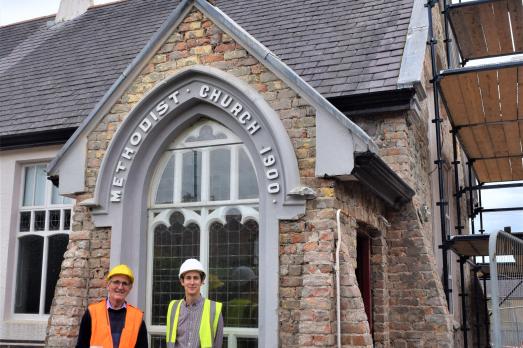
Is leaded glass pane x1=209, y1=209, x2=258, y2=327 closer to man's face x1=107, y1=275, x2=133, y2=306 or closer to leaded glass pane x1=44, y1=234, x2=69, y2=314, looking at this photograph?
man's face x1=107, y1=275, x2=133, y2=306

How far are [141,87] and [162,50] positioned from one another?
20.9 inches

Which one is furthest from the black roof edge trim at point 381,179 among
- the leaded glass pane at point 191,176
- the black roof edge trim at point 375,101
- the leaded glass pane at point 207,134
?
the leaded glass pane at point 191,176

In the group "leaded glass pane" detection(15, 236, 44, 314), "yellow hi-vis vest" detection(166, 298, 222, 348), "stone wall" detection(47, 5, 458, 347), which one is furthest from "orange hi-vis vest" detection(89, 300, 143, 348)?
"leaded glass pane" detection(15, 236, 44, 314)

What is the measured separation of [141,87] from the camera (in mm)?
8023

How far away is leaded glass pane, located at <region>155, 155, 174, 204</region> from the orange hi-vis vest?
2.82m

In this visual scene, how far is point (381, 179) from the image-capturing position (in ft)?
25.4

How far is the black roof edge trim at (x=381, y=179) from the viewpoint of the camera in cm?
695

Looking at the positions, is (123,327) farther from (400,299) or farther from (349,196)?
(400,299)

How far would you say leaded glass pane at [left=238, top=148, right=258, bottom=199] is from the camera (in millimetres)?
7641

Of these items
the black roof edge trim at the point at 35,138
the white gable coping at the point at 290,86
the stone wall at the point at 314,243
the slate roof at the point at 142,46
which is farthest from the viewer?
the black roof edge trim at the point at 35,138

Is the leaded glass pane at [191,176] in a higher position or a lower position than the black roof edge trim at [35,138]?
lower

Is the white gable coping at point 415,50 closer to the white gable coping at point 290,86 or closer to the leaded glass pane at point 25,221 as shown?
the white gable coping at point 290,86

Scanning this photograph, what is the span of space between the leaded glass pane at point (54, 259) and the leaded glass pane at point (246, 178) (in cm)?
497

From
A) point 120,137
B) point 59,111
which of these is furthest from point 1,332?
point 120,137
